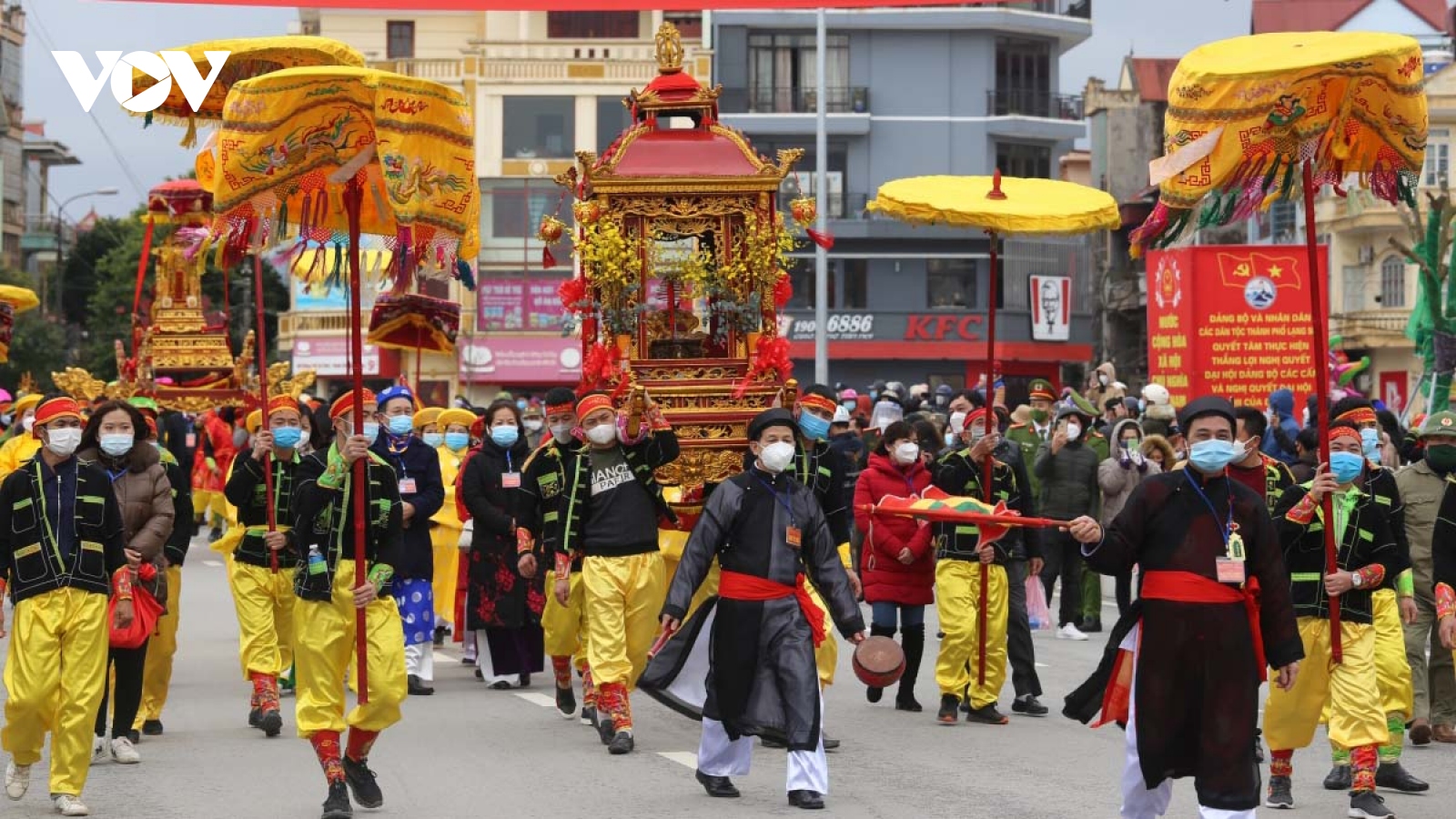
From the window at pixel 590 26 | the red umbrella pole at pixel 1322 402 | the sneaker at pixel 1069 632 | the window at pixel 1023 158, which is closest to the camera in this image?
the red umbrella pole at pixel 1322 402

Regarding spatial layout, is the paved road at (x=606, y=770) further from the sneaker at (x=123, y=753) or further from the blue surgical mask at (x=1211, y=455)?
the blue surgical mask at (x=1211, y=455)

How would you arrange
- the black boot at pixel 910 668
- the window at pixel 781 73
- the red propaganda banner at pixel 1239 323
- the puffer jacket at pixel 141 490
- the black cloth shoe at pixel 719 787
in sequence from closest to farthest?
the black cloth shoe at pixel 719 787 → the puffer jacket at pixel 141 490 → the black boot at pixel 910 668 → the red propaganda banner at pixel 1239 323 → the window at pixel 781 73

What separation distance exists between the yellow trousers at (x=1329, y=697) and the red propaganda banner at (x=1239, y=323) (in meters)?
18.2

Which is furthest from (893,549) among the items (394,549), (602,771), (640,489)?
(394,549)

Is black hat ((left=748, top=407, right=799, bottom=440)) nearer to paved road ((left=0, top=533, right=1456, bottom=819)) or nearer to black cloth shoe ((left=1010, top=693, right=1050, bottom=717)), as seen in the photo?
paved road ((left=0, top=533, right=1456, bottom=819))

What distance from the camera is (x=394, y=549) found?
11172mm

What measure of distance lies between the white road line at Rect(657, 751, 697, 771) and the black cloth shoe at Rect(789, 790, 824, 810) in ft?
4.47

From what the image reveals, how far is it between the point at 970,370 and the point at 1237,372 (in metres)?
28.4

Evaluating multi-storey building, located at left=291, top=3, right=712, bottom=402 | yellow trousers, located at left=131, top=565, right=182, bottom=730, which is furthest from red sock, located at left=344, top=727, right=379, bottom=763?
multi-storey building, located at left=291, top=3, right=712, bottom=402

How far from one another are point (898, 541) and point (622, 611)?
2.54 m

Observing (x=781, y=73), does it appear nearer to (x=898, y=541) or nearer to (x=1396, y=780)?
(x=898, y=541)

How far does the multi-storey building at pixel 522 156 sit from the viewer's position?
58.3 m

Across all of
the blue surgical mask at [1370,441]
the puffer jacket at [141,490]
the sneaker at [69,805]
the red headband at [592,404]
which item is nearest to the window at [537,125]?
the red headband at [592,404]

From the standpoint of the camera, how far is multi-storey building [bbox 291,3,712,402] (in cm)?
5831
